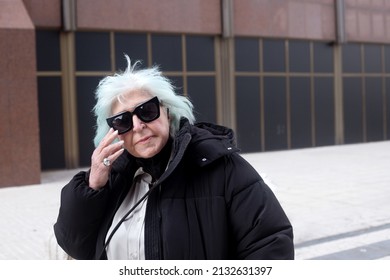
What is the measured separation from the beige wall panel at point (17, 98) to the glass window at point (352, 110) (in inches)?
513

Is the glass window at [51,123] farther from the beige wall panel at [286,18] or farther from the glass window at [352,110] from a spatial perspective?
the glass window at [352,110]

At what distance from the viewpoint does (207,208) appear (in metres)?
1.98

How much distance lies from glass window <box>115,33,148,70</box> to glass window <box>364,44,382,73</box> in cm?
989

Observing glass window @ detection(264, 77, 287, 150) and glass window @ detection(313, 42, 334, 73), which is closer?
glass window @ detection(264, 77, 287, 150)

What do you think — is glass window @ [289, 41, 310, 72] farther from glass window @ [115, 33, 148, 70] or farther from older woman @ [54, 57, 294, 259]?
older woman @ [54, 57, 294, 259]

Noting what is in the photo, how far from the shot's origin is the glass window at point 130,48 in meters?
15.7

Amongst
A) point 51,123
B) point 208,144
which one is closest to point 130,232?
point 208,144

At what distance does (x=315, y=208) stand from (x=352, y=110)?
1329cm

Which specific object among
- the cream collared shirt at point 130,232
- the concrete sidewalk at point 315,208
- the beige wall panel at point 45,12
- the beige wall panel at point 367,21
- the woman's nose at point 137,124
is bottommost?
the concrete sidewalk at point 315,208

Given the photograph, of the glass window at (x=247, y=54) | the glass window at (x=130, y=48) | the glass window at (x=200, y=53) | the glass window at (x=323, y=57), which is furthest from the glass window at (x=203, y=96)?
the glass window at (x=323, y=57)

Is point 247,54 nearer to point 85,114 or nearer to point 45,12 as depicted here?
point 85,114

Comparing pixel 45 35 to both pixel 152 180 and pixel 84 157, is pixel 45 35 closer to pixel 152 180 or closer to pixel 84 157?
pixel 84 157

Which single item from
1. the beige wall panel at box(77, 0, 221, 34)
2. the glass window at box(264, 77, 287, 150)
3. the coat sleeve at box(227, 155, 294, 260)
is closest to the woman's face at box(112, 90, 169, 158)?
the coat sleeve at box(227, 155, 294, 260)

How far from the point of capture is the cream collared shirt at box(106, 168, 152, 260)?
2.09m
